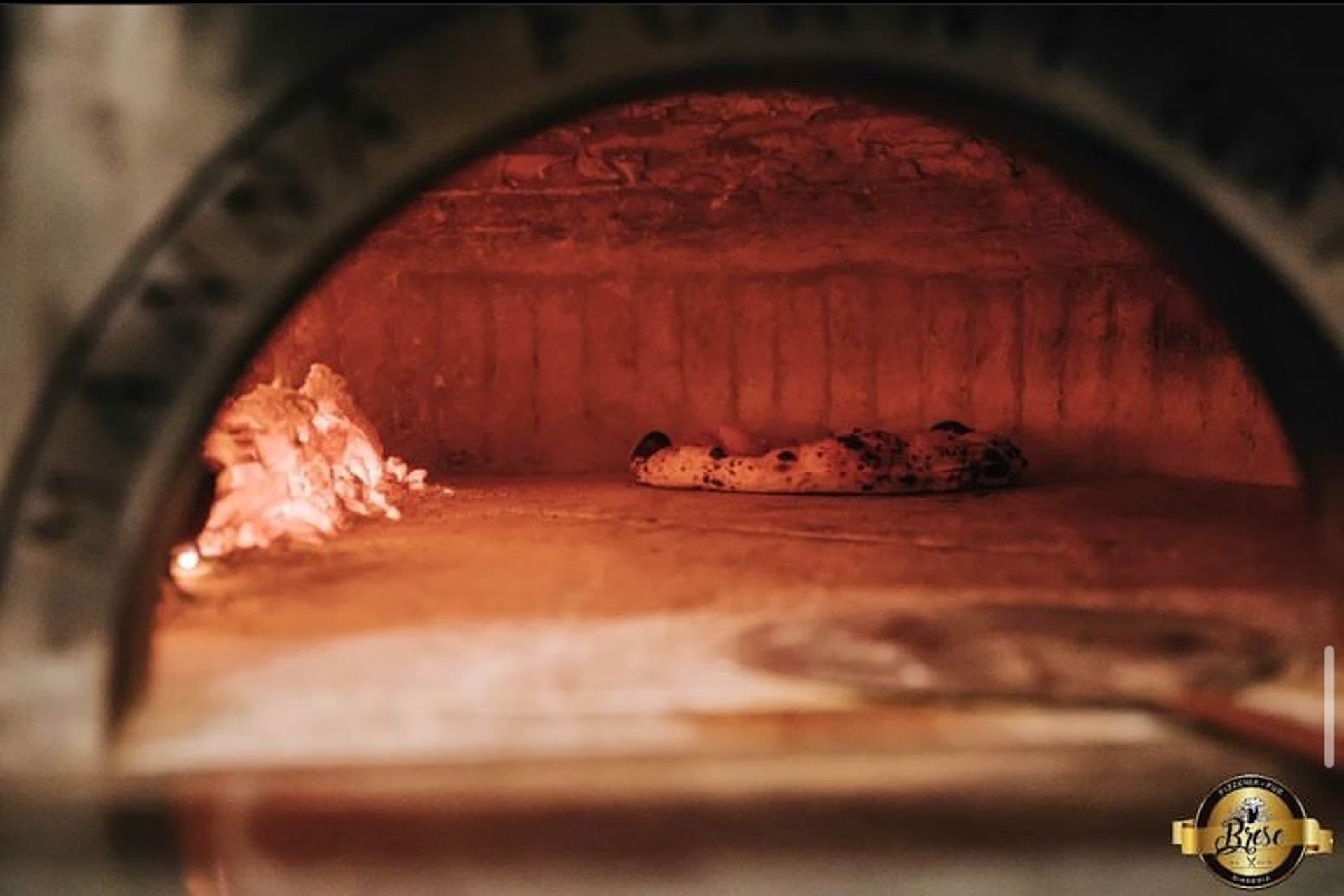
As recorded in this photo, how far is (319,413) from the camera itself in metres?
2.08

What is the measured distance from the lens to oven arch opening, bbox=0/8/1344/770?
3.10ft

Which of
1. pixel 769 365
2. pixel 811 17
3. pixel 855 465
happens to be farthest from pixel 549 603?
pixel 769 365

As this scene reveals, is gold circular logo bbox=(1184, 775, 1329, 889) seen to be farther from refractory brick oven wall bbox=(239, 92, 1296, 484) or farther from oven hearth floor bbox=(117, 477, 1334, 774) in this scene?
refractory brick oven wall bbox=(239, 92, 1296, 484)

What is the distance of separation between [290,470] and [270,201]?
3.28 feet

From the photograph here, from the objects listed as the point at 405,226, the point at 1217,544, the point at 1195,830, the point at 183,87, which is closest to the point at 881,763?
the point at 1195,830

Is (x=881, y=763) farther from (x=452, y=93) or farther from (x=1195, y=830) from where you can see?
(x=452, y=93)

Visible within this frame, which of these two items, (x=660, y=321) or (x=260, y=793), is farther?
(x=660, y=321)

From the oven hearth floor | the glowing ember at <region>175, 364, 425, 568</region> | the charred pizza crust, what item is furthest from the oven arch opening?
the charred pizza crust

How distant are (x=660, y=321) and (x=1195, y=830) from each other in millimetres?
1747

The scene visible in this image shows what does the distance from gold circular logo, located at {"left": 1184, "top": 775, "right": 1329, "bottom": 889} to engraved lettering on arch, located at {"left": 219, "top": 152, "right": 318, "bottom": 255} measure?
971 mm

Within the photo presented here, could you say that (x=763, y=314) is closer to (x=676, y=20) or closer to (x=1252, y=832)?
(x=676, y=20)

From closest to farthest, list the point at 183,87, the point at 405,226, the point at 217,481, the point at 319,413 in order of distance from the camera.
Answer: the point at 183,87, the point at 217,481, the point at 319,413, the point at 405,226

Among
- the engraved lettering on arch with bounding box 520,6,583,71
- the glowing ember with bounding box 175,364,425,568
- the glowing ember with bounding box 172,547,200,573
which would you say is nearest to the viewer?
the engraved lettering on arch with bounding box 520,6,583,71

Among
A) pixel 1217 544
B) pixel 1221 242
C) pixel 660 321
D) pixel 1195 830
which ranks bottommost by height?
pixel 1195 830
